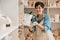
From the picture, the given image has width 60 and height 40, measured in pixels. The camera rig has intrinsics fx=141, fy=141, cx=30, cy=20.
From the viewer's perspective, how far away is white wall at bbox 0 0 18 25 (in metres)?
1.51

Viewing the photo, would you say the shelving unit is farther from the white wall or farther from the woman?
the white wall

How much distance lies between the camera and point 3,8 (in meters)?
1.57

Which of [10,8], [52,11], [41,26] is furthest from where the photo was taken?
[52,11]

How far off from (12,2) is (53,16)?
223cm

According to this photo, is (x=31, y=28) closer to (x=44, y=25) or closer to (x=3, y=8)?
(x=44, y=25)

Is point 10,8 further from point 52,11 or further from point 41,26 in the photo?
point 52,11

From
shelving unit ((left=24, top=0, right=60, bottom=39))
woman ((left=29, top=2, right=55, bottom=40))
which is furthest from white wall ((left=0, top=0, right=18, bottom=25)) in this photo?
shelving unit ((left=24, top=0, right=60, bottom=39))

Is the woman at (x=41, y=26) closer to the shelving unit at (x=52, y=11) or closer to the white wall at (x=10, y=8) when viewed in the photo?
the white wall at (x=10, y=8)

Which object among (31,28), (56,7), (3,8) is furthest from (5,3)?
(56,7)

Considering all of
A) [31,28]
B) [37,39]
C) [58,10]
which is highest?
[58,10]

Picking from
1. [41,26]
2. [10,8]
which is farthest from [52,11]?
[10,8]

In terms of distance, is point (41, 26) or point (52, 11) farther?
point (52, 11)

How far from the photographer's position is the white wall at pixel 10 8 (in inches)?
59.5

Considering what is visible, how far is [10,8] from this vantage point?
60.6 inches
